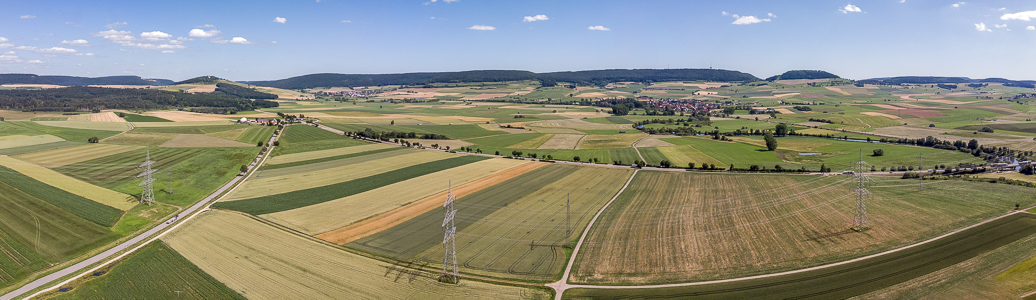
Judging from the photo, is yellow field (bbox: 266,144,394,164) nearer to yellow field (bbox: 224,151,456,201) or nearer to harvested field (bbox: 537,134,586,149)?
yellow field (bbox: 224,151,456,201)

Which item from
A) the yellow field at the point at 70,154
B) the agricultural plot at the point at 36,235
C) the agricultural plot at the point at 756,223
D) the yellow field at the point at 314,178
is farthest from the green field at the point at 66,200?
the agricultural plot at the point at 756,223

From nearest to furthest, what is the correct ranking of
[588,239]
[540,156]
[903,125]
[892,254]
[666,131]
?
1. [892,254]
2. [588,239]
3. [540,156]
4. [666,131]
5. [903,125]

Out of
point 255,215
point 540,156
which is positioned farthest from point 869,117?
point 255,215

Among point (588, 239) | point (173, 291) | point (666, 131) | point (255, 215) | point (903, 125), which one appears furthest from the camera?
point (903, 125)

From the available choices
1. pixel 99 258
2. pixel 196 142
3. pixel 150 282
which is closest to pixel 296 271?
pixel 150 282

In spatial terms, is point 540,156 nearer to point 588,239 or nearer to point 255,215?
point 588,239

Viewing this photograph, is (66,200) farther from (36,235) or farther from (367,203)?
(367,203)

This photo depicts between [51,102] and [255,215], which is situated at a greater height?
[51,102]
